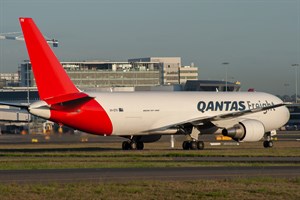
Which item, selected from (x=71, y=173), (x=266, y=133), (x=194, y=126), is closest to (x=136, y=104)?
(x=194, y=126)

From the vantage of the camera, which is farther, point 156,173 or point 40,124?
point 40,124

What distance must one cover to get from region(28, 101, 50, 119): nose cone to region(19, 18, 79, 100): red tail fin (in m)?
0.60

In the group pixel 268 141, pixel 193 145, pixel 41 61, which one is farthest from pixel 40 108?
pixel 268 141

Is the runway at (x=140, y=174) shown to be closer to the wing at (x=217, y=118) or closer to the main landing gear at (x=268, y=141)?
the wing at (x=217, y=118)

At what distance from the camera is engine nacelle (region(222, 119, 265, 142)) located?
58.5m

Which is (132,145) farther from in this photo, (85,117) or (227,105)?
(227,105)

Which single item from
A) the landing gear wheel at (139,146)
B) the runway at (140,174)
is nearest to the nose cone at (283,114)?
the landing gear wheel at (139,146)

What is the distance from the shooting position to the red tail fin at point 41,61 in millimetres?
52875

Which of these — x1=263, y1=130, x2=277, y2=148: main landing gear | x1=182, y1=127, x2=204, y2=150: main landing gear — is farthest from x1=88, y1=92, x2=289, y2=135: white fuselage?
x1=182, y1=127, x2=204, y2=150: main landing gear

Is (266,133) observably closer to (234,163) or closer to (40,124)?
(234,163)

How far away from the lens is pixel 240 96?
209 ft

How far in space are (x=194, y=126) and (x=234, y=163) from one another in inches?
759

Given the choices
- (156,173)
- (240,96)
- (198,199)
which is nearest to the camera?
(198,199)

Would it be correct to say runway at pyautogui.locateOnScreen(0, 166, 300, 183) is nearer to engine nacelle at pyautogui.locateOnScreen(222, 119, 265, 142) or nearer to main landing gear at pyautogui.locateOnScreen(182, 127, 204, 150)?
main landing gear at pyautogui.locateOnScreen(182, 127, 204, 150)
